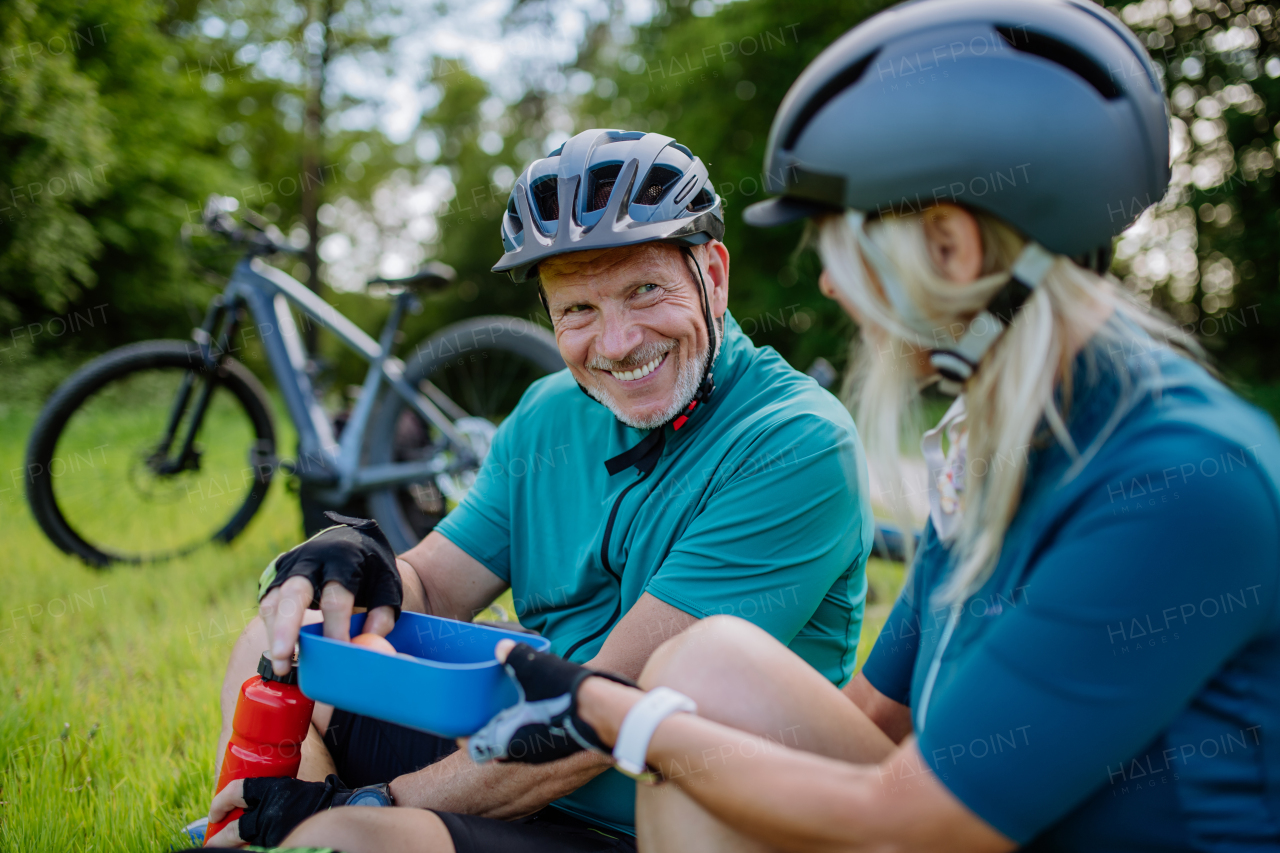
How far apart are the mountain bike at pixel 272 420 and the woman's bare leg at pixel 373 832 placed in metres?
2.71

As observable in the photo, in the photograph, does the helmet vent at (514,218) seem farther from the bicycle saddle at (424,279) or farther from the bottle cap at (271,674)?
the bicycle saddle at (424,279)

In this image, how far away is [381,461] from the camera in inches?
178

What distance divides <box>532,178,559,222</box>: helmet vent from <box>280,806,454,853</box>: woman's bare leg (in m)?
1.38

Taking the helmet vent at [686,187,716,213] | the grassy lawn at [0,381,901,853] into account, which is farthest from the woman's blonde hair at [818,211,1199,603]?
the grassy lawn at [0,381,901,853]

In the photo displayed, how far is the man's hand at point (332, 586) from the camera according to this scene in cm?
174

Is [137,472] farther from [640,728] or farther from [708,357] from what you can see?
[640,728]

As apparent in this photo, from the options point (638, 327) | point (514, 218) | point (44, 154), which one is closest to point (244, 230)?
point (514, 218)

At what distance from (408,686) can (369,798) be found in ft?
1.68

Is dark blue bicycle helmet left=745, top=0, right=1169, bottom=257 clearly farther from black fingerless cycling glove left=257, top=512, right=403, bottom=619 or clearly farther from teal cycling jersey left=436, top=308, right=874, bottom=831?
black fingerless cycling glove left=257, top=512, right=403, bottom=619

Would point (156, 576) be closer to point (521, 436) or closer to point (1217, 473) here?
point (521, 436)

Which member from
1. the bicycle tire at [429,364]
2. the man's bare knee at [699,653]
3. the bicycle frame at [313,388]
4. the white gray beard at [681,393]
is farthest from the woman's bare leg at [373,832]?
the bicycle frame at [313,388]

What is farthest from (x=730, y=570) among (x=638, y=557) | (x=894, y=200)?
(x=894, y=200)

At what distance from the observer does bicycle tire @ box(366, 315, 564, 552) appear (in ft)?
13.9

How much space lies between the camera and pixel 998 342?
1.21 meters
